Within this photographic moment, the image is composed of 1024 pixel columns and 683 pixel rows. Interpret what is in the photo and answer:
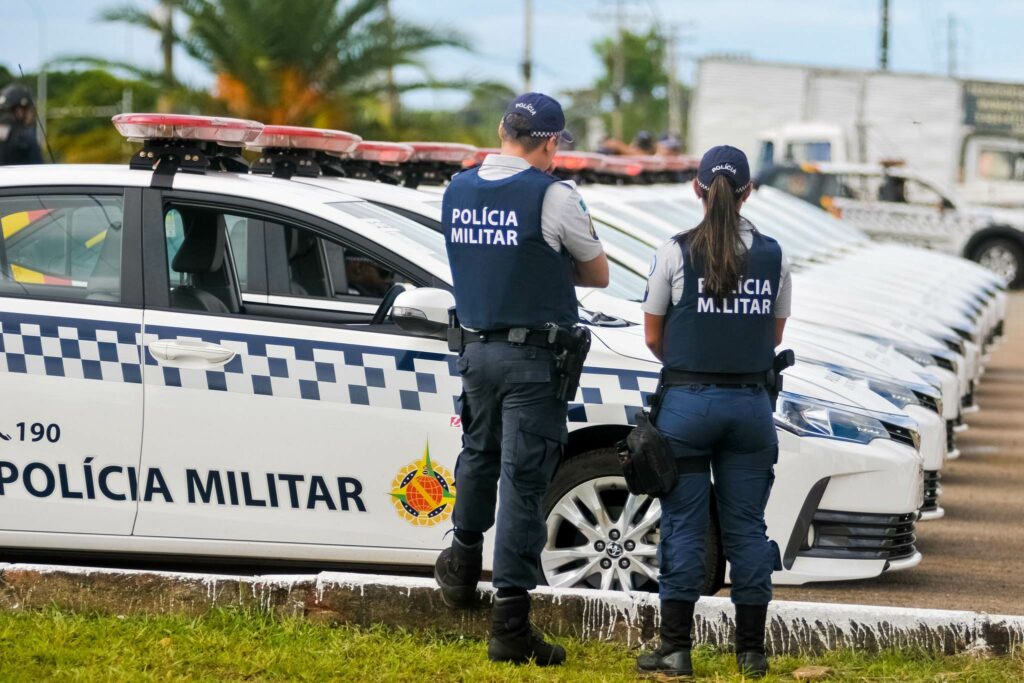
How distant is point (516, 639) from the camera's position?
4391 mm

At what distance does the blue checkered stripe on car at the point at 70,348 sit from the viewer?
16.6 feet

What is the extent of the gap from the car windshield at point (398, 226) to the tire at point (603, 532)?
2.88 feet

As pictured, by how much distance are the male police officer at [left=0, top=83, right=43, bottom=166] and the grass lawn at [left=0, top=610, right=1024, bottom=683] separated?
604cm

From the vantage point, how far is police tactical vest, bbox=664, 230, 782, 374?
14.1 feet

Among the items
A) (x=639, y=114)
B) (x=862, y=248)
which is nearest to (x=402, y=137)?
(x=862, y=248)

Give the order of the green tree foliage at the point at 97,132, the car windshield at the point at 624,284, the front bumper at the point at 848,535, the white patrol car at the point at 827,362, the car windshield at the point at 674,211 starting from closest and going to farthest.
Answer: the front bumper at the point at 848,535 < the white patrol car at the point at 827,362 < the car windshield at the point at 624,284 < the car windshield at the point at 674,211 < the green tree foliage at the point at 97,132

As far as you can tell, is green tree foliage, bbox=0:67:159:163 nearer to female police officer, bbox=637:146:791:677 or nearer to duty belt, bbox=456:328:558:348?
duty belt, bbox=456:328:558:348

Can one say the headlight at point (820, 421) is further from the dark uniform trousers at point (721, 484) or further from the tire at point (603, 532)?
the dark uniform trousers at point (721, 484)

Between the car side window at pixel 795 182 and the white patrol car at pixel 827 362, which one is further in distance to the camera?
the car side window at pixel 795 182

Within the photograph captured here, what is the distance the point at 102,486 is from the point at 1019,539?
406 cm

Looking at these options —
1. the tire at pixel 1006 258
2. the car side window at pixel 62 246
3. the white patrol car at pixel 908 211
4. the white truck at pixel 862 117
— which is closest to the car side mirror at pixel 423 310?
the car side window at pixel 62 246

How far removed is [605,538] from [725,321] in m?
1.07

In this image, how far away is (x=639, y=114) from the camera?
321 ft

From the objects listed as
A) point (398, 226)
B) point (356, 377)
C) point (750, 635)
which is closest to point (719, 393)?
point (750, 635)
